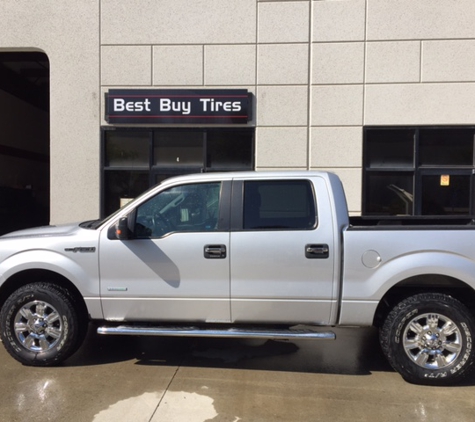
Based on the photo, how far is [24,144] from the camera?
49.3 feet

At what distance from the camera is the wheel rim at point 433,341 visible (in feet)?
14.1

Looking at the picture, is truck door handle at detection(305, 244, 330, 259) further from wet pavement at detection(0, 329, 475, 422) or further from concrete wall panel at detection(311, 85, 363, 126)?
concrete wall panel at detection(311, 85, 363, 126)

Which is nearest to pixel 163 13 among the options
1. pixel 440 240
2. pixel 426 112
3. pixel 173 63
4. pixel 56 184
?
pixel 173 63

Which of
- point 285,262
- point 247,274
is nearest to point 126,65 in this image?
point 247,274

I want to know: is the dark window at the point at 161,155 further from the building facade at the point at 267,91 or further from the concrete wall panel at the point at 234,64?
the concrete wall panel at the point at 234,64

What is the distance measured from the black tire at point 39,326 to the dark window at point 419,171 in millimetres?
6258

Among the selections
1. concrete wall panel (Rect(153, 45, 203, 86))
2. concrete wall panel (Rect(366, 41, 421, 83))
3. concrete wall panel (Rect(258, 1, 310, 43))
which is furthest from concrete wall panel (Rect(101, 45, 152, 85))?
concrete wall panel (Rect(366, 41, 421, 83))

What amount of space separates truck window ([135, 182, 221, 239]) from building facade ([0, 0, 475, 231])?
4.60m

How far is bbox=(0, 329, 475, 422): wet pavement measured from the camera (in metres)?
3.83

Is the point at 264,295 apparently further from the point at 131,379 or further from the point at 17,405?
the point at 17,405

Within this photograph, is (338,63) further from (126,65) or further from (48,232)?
(48,232)

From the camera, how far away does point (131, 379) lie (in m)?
4.50

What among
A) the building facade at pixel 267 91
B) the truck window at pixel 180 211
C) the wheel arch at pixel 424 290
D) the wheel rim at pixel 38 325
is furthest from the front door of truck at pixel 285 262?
the building facade at pixel 267 91

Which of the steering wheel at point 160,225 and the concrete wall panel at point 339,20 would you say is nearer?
the steering wheel at point 160,225
